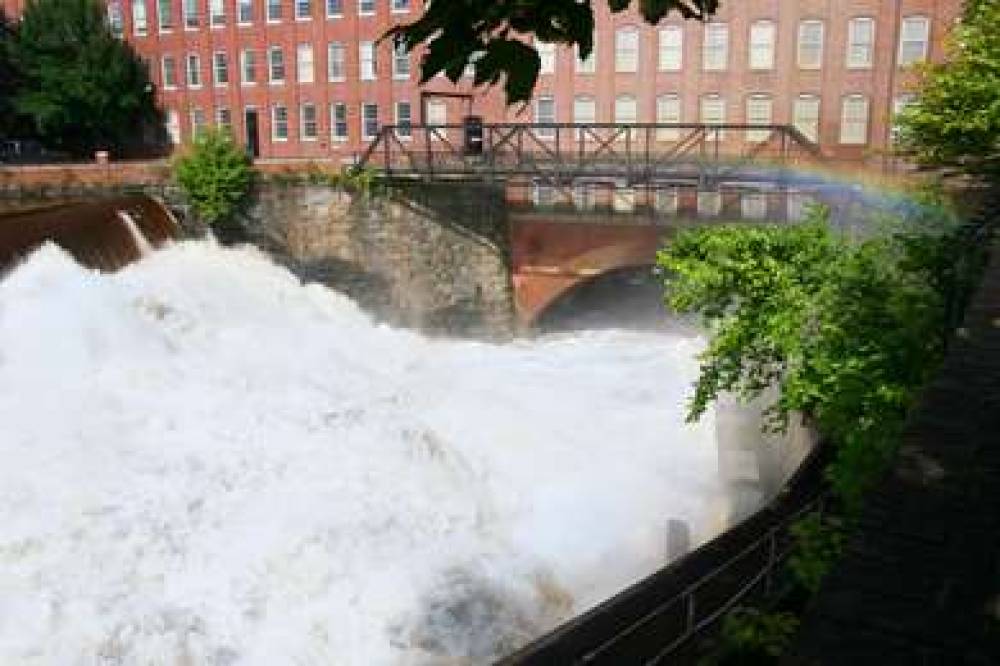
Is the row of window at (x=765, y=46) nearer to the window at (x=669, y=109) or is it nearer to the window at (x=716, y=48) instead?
the window at (x=716, y=48)

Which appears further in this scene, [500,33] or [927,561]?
[927,561]

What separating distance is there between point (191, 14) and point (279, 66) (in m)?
5.69

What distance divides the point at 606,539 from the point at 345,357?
10499 mm

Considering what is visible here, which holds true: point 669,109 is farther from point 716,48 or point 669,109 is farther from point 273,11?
point 273,11

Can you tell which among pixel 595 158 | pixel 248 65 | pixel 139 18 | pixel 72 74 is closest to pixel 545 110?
pixel 595 158

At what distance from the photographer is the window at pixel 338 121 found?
45656 millimetres

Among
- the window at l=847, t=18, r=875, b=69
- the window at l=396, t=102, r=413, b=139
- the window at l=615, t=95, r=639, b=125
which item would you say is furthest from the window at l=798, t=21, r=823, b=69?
the window at l=396, t=102, r=413, b=139

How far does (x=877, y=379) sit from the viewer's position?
8.84 m

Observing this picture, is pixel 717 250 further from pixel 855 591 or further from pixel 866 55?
pixel 866 55

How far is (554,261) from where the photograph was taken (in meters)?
31.4

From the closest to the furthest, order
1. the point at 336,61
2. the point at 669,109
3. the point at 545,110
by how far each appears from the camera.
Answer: the point at 669,109 < the point at 545,110 < the point at 336,61

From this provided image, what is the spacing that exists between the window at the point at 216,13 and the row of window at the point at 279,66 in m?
1.32

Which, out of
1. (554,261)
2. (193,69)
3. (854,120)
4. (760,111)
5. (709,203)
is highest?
(193,69)

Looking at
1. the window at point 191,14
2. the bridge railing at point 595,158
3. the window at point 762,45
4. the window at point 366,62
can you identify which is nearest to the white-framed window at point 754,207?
the bridge railing at point 595,158
